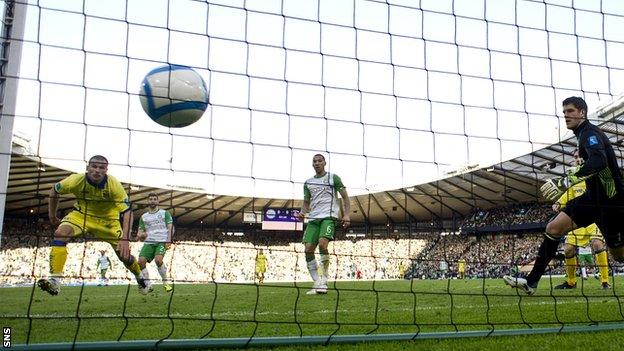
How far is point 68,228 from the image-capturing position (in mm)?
6645

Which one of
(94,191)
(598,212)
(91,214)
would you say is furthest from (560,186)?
(91,214)

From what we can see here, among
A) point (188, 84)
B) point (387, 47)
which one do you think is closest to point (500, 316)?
point (387, 47)

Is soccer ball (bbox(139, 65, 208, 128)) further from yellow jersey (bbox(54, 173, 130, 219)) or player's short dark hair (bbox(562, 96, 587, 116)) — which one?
player's short dark hair (bbox(562, 96, 587, 116))

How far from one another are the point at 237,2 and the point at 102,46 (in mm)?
1179

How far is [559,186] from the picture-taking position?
4.96 meters

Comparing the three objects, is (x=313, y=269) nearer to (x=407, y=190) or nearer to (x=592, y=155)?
(x=592, y=155)

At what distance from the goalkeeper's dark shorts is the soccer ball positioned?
11.2 feet

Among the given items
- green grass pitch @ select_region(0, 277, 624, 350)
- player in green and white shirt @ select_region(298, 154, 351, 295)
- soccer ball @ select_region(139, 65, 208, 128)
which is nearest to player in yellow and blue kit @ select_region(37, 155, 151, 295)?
green grass pitch @ select_region(0, 277, 624, 350)

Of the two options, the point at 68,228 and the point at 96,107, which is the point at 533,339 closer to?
the point at 96,107

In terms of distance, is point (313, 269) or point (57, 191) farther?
point (313, 269)

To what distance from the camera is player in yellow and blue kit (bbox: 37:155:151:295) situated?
612 cm

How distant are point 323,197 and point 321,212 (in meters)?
0.23

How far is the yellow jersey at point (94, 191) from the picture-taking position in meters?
6.13

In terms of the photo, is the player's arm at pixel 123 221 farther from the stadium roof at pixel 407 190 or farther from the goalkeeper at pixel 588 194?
the goalkeeper at pixel 588 194
